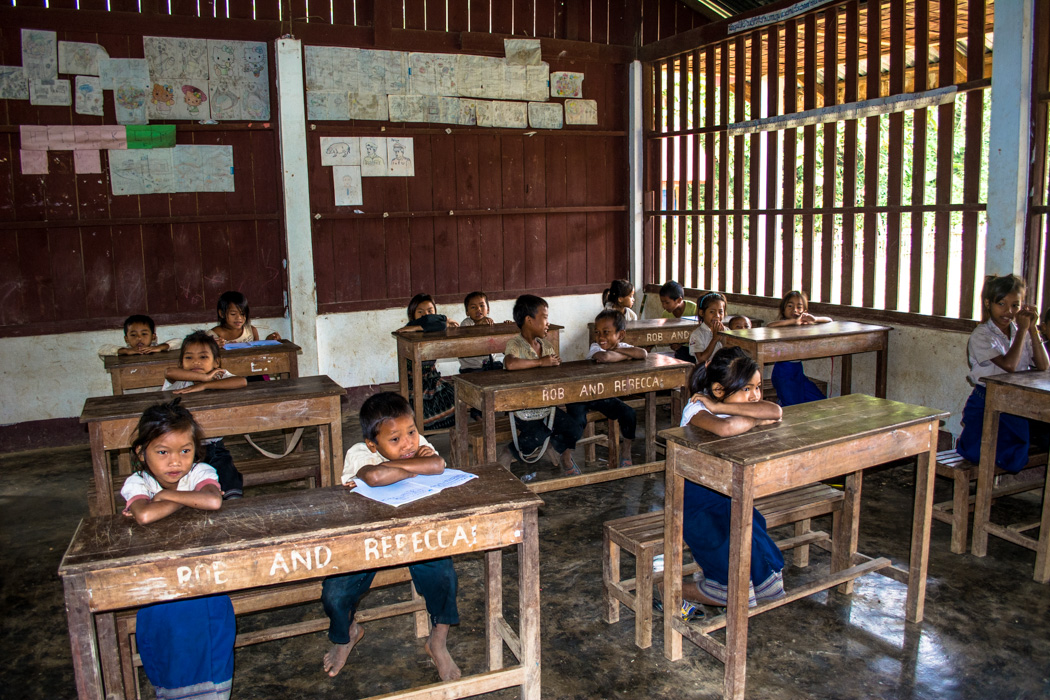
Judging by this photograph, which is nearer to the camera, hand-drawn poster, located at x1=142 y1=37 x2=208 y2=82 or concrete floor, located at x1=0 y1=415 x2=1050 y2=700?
concrete floor, located at x1=0 y1=415 x2=1050 y2=700

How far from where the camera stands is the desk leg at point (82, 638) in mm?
1955

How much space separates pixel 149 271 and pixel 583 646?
528 cm

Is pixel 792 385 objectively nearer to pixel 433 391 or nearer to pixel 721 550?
pixel 433 391

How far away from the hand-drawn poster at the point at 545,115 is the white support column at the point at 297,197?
89.2 inches

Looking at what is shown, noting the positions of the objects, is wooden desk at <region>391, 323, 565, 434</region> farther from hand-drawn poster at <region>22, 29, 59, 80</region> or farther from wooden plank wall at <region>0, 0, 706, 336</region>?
hand-drawn poster at <region>22, 29, 59, 80</region>

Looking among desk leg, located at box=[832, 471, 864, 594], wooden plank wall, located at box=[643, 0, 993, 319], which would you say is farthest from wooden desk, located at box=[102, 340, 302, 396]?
wooden plank wall, located at box=[643, 0, 993, 319]

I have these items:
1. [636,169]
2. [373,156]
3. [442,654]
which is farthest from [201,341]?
[636,169]

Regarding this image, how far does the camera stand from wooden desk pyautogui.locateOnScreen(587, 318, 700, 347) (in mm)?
6094

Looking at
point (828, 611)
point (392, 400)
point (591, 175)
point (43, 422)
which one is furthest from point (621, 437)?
point (43, 422)

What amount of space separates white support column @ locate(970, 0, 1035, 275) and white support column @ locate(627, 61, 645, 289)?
3.84m

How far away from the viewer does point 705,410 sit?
9.64ft

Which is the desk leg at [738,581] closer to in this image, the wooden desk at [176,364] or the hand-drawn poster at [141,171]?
the wooden desk at [176,364]

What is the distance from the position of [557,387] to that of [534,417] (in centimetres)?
74

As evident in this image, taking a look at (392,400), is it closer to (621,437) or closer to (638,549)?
(638,549)
